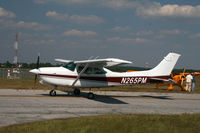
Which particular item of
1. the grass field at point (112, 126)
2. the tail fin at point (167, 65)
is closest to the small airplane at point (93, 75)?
the tail fin at point (167, 65)

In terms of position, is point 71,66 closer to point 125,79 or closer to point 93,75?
point 93,75

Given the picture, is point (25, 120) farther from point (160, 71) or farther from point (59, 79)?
point (160, 71)

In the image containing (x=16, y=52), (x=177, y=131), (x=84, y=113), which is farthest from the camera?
(x=16, y=52)

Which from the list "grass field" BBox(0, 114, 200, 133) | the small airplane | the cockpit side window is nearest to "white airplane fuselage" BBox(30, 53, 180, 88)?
the small airplane

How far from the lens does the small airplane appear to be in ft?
49.1

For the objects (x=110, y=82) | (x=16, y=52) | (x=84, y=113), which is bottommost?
(x=84, y=113)

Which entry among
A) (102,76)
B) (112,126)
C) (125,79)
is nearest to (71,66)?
(102,76)

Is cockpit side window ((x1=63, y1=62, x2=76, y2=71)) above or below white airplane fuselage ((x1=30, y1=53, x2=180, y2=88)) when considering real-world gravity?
above

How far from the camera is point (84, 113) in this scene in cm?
996

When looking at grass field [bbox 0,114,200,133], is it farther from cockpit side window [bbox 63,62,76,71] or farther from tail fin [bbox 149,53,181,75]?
tail fin [bbox 149,53,181,75]

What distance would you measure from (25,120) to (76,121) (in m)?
1.68

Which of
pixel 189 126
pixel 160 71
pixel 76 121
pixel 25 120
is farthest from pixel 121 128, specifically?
pixel 160 71

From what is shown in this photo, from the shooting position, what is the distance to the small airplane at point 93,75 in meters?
15.0

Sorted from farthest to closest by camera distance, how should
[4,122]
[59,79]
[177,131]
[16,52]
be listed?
[16,52] < [59,79] < [4,122] < [177,131]
